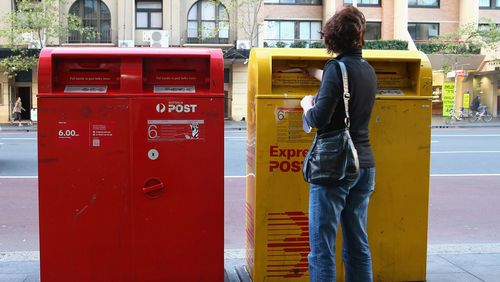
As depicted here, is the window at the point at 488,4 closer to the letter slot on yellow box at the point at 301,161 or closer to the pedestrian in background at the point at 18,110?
the pedestrian in background at the point at 18,110

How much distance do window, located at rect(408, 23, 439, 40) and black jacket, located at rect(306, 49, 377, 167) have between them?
120ft

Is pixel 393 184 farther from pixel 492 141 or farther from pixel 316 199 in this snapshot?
pixel 492 141

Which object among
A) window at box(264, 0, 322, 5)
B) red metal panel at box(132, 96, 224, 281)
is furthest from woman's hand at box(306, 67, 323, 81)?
window at box(264, 0, 322, 5)

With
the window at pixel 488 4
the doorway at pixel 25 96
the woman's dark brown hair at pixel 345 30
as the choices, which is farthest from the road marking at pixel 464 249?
the window at pixel 488 4

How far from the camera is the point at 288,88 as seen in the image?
154 inches

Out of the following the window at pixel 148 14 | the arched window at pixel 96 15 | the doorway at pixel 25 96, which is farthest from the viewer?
→ the window at pixel 148 14

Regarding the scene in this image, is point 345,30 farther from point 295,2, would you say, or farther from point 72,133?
point 295,2

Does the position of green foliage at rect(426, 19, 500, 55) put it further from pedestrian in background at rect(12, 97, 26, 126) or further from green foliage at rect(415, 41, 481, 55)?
pedestrian in background at rect(12, 97, 26, 126)

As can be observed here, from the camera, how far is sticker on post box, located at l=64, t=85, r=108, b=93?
3.58 metres

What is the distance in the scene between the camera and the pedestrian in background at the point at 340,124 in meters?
3.08

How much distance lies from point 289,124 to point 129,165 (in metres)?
1.14

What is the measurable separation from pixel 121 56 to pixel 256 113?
3.28 feet

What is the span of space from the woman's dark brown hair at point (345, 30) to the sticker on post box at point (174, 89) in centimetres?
100

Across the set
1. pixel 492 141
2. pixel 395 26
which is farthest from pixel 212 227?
pixel 395 26
